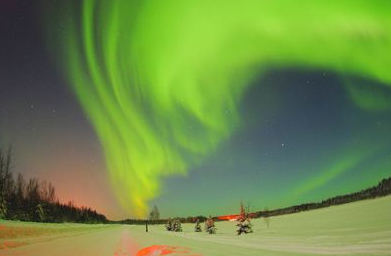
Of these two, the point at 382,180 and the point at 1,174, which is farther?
the point at 382,180

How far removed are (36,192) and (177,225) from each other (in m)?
40.0

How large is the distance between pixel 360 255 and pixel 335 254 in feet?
3.55

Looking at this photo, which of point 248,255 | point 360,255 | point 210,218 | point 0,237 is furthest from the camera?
point 210,218

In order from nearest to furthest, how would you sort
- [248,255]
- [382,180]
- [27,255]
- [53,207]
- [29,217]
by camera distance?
[248,255], [27,255], [29,217], [53,207], [382,180]

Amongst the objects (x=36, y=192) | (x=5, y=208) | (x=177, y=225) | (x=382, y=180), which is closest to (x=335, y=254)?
(x=5, y=208)

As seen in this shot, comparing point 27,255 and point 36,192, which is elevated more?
point 36,192

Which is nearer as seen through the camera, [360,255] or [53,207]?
[360,255]

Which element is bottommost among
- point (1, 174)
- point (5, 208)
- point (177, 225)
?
point (177, 225)

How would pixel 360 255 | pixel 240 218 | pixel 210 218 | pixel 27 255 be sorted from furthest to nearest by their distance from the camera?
pixel 210 218 < pixel 240 218 < pixel 27 255 < pixel 360 255

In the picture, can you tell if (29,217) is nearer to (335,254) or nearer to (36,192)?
(36,192)

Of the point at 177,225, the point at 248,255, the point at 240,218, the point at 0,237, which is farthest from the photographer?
the point at 177,225

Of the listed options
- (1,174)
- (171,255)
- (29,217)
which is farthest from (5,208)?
(171,255)

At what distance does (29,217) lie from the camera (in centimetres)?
6700

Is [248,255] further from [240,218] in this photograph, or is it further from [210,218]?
[210,218]
